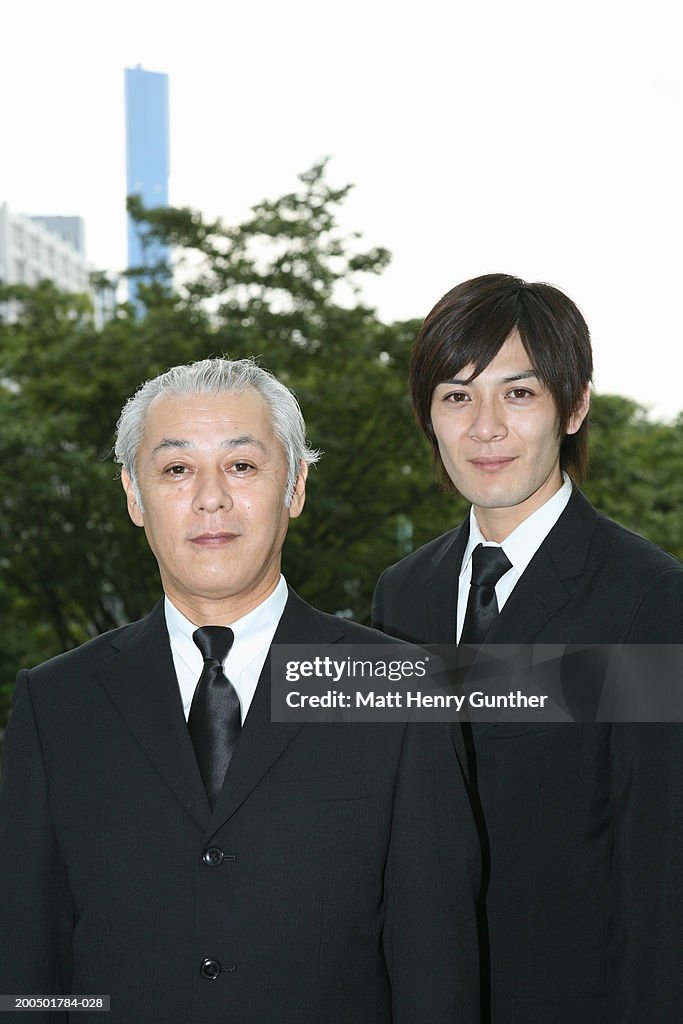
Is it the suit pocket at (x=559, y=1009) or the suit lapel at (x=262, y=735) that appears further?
the suit pocket at (x=559, y=1009)

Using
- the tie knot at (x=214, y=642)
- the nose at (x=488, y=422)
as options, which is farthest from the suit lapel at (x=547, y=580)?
the tie knot at (x=214, y=642)

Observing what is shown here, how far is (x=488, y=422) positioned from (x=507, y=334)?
10.0 inches

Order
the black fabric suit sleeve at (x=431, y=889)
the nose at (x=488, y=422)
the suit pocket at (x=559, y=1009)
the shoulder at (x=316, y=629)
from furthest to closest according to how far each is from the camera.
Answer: the nose at (x=488, y=422) → the suit pocket at (x=559, y=1009) → the shoulder at (x=316, y=629) → the black fabric suit sleeve at (x=431, y=889)

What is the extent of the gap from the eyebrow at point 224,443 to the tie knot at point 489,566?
39.7 inches

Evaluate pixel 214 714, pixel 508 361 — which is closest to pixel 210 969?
pixel 214 714

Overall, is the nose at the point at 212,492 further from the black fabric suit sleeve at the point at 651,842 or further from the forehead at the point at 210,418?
the black fabric suit sleeve at the point at 651,842

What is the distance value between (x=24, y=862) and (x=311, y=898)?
1.84 feet

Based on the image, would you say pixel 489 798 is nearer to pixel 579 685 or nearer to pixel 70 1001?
pixel 579 685

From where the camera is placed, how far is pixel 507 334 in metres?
3.11

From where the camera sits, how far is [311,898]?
2.27 m

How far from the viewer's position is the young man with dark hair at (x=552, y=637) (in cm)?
278

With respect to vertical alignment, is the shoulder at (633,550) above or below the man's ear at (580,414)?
below

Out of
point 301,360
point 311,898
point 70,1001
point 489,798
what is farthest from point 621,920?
point 301,360

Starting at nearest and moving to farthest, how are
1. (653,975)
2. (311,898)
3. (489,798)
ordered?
1. (311,898)
2. (653,975)
3. (489,798)
